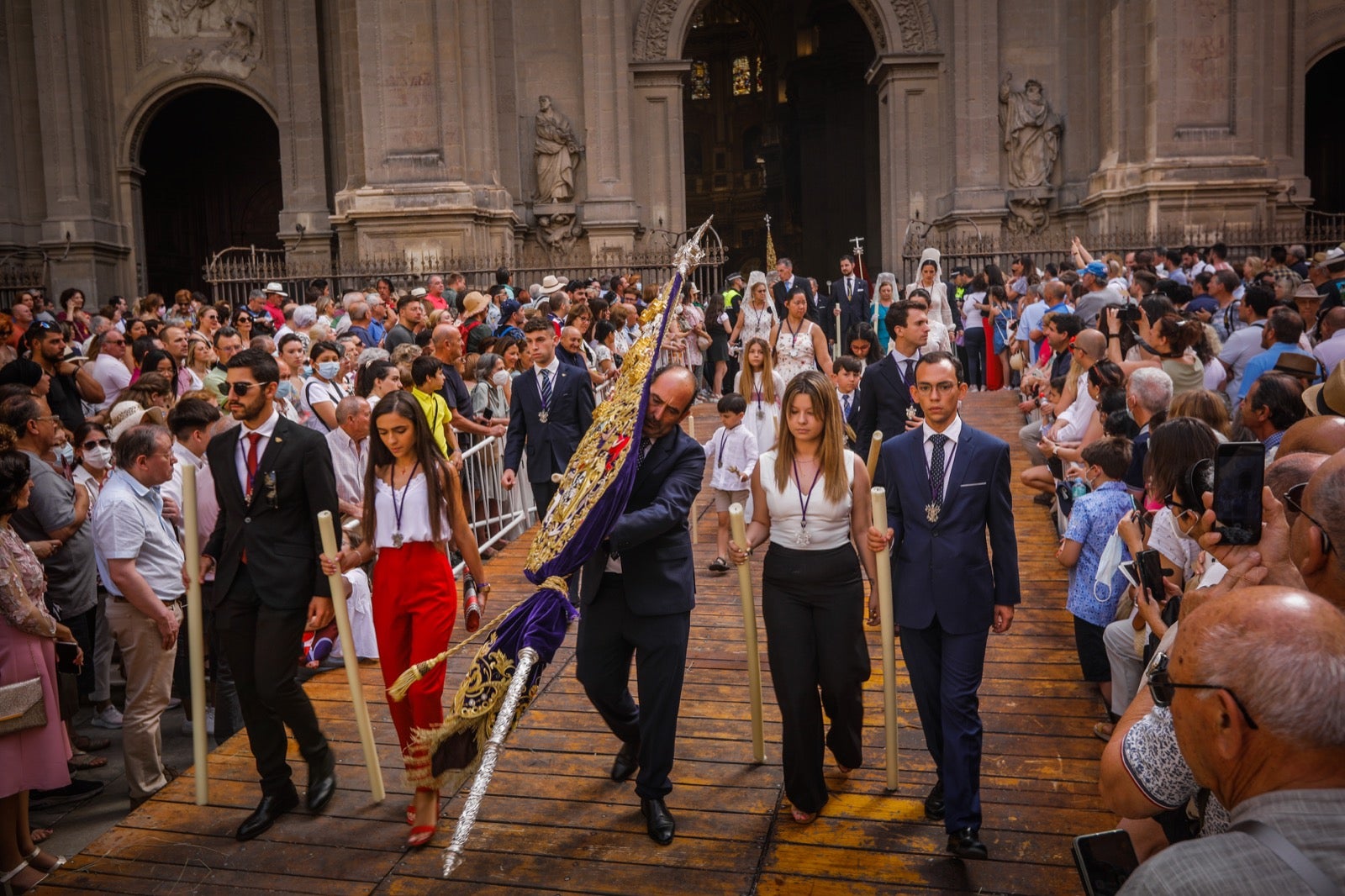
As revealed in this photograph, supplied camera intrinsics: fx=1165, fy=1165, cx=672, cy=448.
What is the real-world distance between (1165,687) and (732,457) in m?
6.19

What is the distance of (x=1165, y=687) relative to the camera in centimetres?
265

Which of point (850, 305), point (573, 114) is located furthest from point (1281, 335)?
point (573, 114)

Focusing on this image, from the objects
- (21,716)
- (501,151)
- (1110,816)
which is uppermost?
(501,151)

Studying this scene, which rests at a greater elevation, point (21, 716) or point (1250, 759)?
point (1250, 759)

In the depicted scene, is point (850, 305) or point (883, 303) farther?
point (850, 305)

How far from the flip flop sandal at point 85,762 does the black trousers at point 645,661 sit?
367 cm

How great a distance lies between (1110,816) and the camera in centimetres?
503

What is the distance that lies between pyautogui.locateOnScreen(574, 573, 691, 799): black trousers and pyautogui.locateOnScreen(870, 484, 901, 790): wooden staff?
0.85m

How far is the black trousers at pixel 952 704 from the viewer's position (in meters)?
4.69

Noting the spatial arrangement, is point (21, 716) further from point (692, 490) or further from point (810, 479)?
point (810, 479)

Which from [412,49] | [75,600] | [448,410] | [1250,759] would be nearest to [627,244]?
[412,49]

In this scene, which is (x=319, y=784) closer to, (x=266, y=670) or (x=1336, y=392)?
(x=266, y=670)

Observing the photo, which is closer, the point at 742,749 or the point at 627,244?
the point at 742,749

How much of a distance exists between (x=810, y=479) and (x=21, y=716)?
357 cm
